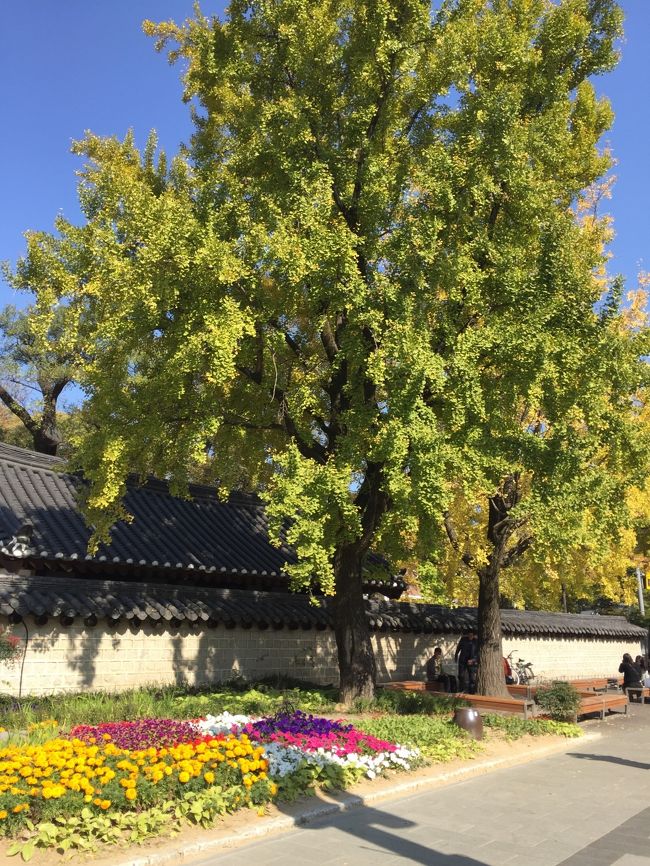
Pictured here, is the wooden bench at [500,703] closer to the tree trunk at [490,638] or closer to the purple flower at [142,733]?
the tree trunk at [490,638]

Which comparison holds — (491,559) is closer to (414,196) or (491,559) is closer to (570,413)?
(570,413)

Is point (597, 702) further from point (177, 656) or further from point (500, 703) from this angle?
point (177, 656)

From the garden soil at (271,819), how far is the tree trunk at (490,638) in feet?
15.4

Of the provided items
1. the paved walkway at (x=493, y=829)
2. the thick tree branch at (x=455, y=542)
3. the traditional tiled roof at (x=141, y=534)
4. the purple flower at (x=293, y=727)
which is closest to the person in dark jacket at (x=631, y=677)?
the thick tree branch at (x=455, y=542)

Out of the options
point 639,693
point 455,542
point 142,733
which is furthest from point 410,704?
point 639,693

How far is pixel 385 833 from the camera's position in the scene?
700 centimetres

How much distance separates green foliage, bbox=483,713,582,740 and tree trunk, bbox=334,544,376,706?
7.68 feet

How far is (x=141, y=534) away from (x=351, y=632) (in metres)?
6.09

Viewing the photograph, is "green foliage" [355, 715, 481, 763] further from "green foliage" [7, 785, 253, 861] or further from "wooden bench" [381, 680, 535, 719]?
"green foliage" [7, 785, 253, 861]

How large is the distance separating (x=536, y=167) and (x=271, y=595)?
11.3 m

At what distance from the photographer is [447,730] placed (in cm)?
1152

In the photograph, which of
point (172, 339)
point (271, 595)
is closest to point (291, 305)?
point (172, 339)

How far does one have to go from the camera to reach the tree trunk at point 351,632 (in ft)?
44.5

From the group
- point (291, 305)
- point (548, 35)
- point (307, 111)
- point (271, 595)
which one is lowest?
point (271, 595)
